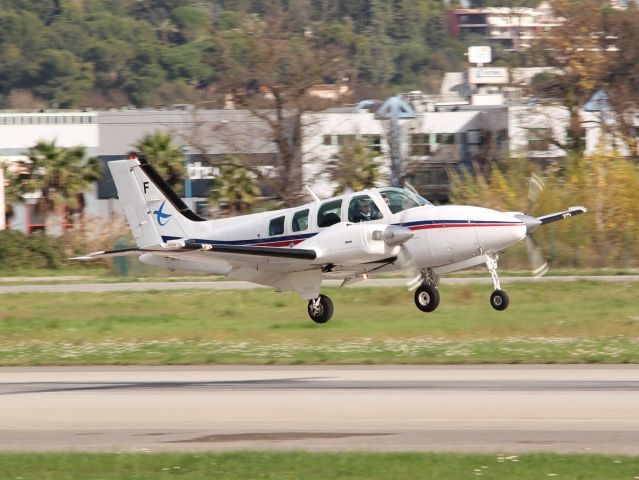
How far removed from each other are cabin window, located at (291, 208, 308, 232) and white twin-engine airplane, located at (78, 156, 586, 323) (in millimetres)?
27

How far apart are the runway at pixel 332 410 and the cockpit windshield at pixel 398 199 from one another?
436cm

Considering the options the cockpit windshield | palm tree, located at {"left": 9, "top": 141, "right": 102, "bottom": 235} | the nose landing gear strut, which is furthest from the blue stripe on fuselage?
palm tree, located at {"left": 9, "top": 141, "right": 102, "bottom": 235}

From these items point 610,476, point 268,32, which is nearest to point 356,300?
point 610,476

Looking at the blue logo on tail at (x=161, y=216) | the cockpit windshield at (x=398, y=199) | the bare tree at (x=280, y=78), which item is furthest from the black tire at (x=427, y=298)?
the bare tree at (x=280, y=78)

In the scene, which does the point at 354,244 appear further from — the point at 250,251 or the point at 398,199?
the point at 250,251

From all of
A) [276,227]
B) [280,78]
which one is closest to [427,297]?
[276,227]

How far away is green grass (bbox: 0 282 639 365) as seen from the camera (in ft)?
108

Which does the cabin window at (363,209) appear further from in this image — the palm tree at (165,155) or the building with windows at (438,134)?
the building with windows at (438,134)

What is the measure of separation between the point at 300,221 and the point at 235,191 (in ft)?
155

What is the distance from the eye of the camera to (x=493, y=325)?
38.1m

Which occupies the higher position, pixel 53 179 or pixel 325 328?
pixel 53 179

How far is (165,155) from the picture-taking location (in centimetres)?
8138

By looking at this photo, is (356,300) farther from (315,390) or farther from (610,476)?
(610,476)

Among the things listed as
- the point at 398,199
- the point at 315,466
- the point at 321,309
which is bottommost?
the point at 315,466
